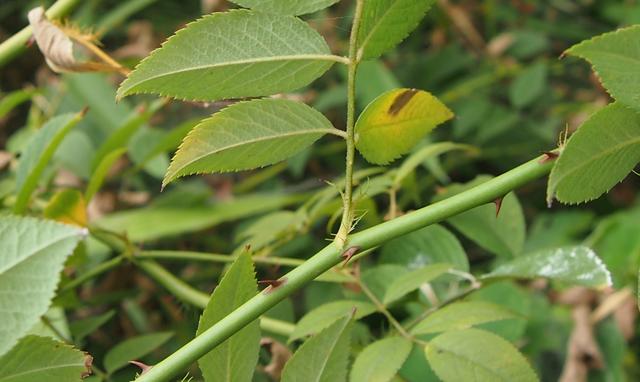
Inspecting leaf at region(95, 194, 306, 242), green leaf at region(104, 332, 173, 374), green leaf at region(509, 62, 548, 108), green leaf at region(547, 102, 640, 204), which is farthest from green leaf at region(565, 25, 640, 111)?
green leaf at region(509, 62, 548, 108)

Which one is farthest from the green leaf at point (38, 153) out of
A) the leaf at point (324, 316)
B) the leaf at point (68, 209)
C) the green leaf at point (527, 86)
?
the green leaf at point (527, 86)

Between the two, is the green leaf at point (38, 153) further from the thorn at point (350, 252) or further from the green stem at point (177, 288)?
the thorn at point (350, 252)

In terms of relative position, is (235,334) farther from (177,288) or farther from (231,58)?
(177,288)

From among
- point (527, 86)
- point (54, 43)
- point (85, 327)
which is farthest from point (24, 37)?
point (527, 86)

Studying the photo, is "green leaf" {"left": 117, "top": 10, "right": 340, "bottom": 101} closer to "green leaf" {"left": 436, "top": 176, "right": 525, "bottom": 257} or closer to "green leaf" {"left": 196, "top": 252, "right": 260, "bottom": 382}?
"green leaf" {"left": 196, "top": 252, "right": 260, "bottom": 382}

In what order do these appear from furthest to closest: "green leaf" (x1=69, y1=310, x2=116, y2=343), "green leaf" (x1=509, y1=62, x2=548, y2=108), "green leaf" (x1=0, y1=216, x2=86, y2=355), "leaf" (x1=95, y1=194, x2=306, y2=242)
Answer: "green leaf" (x1=509, y1=62, x2=548, y2=108), "leaf" (x1=95, y1=194, x2=306, y2=242), "green leaf" (x1=69, y1=310, x2=116, y2=343), "green leaf" (x1=0, y1=216, x2=86, y2=355)

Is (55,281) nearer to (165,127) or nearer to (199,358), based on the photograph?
(199,358)
